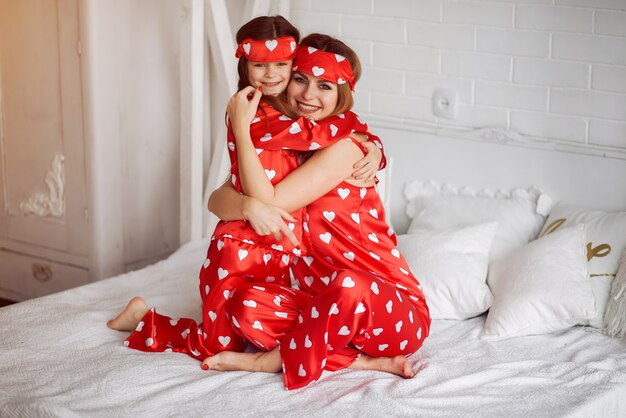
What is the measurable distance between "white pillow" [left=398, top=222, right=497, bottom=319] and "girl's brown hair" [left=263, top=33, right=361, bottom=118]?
684mm

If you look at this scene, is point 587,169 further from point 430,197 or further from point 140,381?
point 140,381

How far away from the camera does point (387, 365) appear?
2.17m

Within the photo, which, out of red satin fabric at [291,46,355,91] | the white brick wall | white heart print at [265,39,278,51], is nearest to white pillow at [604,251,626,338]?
the white brick wall

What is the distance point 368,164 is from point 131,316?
816mm

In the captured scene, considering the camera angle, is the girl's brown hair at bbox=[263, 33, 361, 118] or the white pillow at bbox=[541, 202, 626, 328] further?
the white pillow at bbox=[541, 202, 626, 328]

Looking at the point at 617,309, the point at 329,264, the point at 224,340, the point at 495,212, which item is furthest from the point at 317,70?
the point at 617,309

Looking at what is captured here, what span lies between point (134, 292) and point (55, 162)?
0.95 m

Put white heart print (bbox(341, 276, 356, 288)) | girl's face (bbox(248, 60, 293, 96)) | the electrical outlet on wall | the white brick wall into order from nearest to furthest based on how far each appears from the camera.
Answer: white heart print (bbox(341, 276, 356, 288)), girl's face (bbox(248, 60, 293, 96)), the white brick wall, the electrical outlet on wall

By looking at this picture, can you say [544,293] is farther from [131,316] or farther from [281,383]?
[131,316]

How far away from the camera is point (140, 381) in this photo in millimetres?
2016

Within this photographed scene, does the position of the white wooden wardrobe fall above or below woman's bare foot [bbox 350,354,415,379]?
above

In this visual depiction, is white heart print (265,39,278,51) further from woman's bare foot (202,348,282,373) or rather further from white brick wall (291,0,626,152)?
white brick wall (291,0,626,152)

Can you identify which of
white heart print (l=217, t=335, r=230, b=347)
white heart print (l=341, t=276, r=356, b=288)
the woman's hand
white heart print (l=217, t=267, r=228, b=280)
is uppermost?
the woman's hand

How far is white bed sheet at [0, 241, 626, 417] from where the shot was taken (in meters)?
1.91
